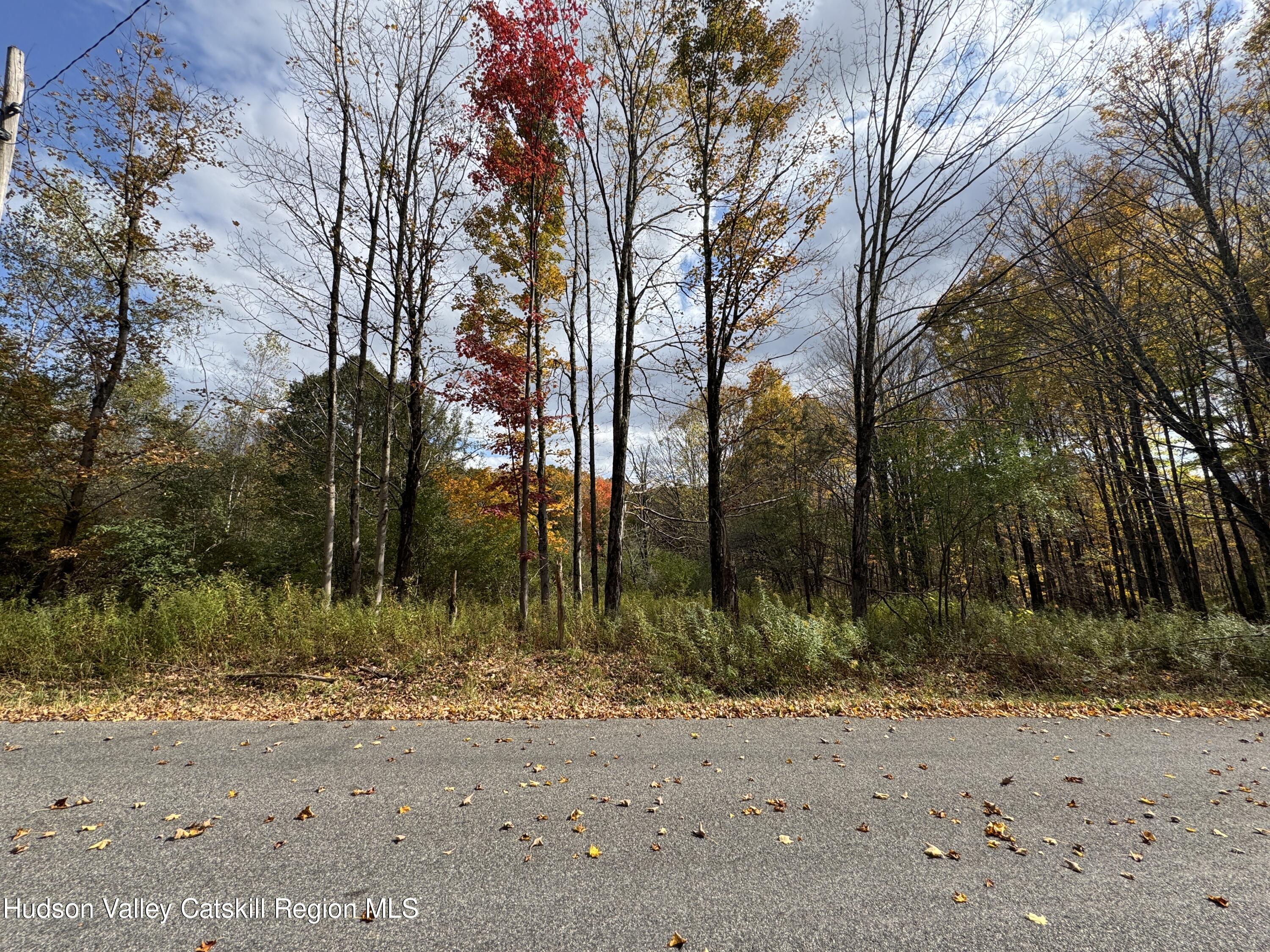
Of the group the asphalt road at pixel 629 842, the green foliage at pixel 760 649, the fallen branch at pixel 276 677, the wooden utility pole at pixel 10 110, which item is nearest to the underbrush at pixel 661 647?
the green foliage at pixel 760 649

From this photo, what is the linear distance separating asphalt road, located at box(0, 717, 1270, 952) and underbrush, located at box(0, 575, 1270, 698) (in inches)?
90.6

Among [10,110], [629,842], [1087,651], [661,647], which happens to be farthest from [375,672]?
[1087,651]

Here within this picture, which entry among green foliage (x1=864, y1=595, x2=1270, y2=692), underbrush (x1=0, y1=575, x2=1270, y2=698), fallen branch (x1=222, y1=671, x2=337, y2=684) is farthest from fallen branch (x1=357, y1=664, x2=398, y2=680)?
green foliage (x1=864, y1=595, x2=1270, y2=692)

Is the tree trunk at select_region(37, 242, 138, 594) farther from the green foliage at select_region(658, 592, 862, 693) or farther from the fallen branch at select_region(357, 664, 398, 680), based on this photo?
the green foliage at select_region(658, 592, 862, 693)

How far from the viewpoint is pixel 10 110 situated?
15.4 ft

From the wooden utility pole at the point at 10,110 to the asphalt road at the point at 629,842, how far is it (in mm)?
5382

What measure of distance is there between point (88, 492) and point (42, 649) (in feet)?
23.6

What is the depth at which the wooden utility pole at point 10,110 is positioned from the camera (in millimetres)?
4672

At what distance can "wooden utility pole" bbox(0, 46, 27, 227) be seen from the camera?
4672 millimetres

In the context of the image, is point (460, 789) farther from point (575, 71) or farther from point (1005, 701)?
point (575, 71)

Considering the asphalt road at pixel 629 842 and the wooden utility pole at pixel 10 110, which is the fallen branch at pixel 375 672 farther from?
the wooden utility pole at pixel 10 110

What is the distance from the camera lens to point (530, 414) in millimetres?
10406

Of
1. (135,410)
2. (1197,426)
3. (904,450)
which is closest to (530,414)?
(904,450)

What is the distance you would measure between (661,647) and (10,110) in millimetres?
9359
